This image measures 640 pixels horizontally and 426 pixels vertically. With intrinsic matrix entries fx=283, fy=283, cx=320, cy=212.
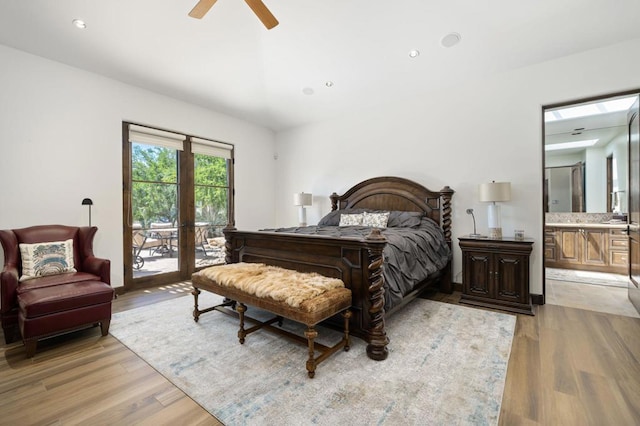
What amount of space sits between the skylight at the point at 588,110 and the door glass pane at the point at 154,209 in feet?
19.1

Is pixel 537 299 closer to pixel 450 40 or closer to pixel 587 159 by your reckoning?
pixel 450 40

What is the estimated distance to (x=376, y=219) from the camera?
4.23m

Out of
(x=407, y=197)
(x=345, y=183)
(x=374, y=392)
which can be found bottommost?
(x=374, y=392)

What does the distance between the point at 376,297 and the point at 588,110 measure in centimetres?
467

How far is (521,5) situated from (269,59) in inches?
108

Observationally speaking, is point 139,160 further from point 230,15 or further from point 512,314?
point 512,314

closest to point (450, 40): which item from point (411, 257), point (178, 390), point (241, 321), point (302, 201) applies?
point (411, 257)

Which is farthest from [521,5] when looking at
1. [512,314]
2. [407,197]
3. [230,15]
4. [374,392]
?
[374,392]

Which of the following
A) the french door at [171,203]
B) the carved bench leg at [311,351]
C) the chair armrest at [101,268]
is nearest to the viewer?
the carved bench leg at [311,351]

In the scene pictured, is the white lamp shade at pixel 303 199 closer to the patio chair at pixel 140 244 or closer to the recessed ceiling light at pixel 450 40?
the patio chair at pixel 140 244

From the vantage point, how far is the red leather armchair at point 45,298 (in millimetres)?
2287

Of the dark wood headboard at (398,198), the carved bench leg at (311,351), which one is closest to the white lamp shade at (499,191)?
the dark wood headboard at (398,198)

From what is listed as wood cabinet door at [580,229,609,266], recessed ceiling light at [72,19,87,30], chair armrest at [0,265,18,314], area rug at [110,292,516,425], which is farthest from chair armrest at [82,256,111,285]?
wood cabinet door at [580,229,609,266]

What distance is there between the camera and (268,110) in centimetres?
525
